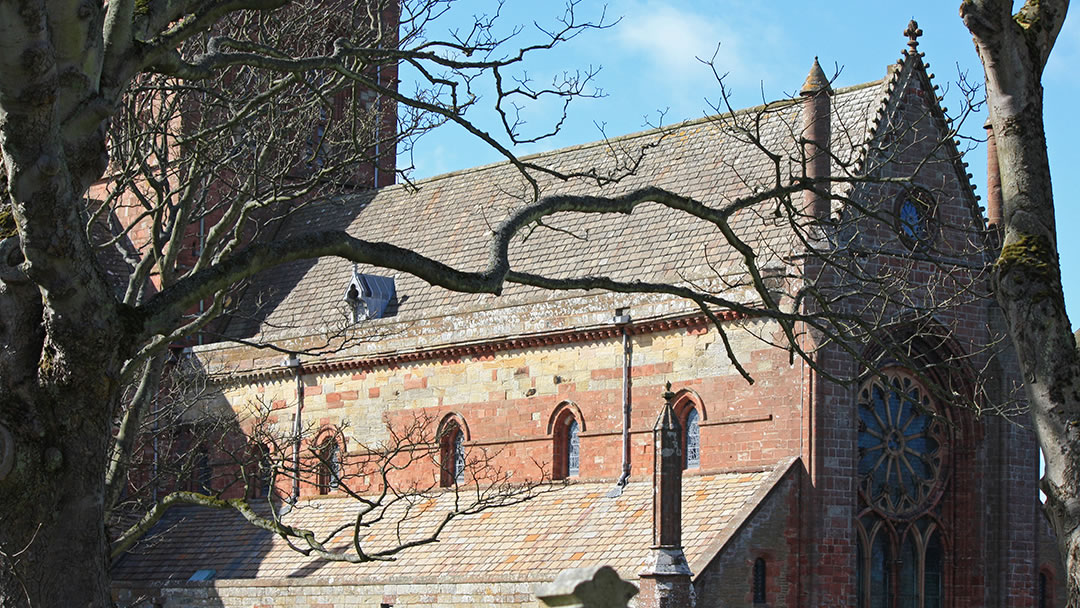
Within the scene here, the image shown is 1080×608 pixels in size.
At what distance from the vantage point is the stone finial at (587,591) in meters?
6.41

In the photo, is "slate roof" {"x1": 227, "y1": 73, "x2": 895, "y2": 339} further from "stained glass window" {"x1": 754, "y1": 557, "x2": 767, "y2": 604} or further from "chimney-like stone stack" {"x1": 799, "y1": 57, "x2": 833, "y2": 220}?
"stained glass window" {"x1": 754, "y1": 557, "x2": 767, "y2": 604}

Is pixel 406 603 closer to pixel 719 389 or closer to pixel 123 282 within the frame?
pixel 719 389

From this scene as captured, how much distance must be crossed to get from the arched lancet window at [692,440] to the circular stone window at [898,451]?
9.13ft

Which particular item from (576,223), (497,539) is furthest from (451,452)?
(576,223)

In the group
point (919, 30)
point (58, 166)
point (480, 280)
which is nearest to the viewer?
point (58, 166)

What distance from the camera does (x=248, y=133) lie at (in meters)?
21.7

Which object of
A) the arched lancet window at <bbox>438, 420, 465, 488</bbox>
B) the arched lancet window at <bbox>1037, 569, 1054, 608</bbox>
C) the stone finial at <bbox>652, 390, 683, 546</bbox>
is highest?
the arched lancet window at <bbox>438, 420, 465, 488</bbox>

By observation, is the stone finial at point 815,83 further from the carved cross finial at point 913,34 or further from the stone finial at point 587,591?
the stone finial at point 587,591

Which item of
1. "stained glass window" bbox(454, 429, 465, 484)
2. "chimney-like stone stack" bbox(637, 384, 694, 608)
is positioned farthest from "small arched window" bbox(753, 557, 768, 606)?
"stained glass window" bbox(454, 429, 465, 484)

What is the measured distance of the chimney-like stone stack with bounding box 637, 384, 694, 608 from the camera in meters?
24.8

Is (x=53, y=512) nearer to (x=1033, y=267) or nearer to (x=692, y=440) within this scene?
(x=1033, y=267)

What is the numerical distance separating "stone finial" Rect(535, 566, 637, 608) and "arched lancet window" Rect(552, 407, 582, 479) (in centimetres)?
2435

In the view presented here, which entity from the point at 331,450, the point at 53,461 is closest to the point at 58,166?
the point at 53,461

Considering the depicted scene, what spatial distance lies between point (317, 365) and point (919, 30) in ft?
45.2
